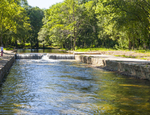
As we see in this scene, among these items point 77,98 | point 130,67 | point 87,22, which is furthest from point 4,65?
point 87,22

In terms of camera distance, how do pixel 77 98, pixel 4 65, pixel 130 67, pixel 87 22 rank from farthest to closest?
pixel 87 22, pixel 130 67, pixel 4 65, pixel 77 98

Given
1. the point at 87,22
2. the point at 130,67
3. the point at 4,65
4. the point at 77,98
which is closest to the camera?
the point at 77,98

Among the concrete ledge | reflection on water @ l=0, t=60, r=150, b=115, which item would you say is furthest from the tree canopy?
reflection on water @ l=0, t=60, r=150, b=115

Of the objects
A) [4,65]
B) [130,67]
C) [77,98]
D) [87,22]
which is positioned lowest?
[77,98]

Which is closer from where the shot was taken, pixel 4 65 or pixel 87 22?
pixel 4 65

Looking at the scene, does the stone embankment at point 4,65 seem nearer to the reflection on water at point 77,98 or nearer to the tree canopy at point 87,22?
the reflection on water at point 77,98

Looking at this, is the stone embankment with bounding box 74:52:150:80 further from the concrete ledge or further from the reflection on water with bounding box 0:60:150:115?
the reflection on water with bounding box 0:60:150:115

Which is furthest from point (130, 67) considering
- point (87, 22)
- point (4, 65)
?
point (87, 22)

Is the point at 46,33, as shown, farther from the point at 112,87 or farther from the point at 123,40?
the point at 112,87

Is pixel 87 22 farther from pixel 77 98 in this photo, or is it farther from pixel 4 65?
pixel 77 98

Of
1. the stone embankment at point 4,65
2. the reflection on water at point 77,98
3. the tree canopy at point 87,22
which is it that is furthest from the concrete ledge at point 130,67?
the stone embankment at point 4,65

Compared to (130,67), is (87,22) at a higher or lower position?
higher

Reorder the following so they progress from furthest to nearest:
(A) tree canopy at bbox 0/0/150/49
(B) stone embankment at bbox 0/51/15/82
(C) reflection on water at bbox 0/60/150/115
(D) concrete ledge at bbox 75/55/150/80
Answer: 1. (A) tree canopy at bbox 0/0/150/49
2. (D) concrete ledge at bbox 75/55/150/80
3. (B) stone embankment at bbox 0/51/15/82
4. (C) reflection on water at bbox 0/60/150/115

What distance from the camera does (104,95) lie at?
29.2 ft
